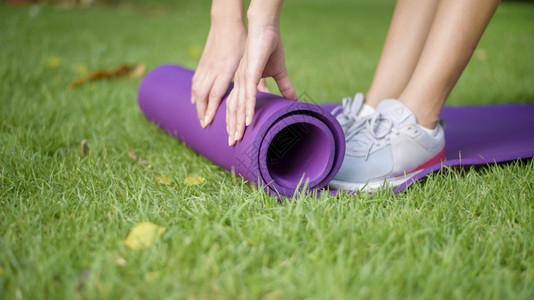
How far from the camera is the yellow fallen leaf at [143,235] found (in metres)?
1.26

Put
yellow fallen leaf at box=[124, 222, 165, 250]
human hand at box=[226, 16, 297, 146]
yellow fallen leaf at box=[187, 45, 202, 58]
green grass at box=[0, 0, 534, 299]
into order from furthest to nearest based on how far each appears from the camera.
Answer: yellow fallen leaf at box=[187, 45, 202, 58]
human hand at box=[226, 16, 297, 146]
yellow fallen leaf at box=[124, 222, 165, 250]
green grass at box=[0, 0, 534, 299]

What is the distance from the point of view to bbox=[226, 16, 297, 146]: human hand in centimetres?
155

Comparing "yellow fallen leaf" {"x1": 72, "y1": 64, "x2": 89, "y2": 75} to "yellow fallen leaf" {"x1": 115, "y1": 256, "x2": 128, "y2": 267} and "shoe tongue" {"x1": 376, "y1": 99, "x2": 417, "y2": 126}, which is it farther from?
"yellow fallen leaf" {"x1": 115, "y1": 256, "x2": 128, "y2": 267}

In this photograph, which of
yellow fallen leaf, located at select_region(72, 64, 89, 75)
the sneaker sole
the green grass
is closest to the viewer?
the green grass

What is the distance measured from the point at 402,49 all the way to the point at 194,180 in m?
1.18

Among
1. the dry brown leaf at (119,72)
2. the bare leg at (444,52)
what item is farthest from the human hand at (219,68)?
the dry brown leaf at (119,72)

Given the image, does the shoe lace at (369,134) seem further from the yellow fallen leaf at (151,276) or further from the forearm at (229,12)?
the yellow fallen leaf at (151,276)

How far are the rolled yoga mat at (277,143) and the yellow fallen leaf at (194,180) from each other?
0.34 ft

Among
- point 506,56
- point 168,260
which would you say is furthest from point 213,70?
point 506,56

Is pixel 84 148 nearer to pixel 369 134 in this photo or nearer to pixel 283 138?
pixel 283 138

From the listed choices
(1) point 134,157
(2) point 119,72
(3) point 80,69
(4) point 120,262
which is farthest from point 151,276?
(3) point 80,69

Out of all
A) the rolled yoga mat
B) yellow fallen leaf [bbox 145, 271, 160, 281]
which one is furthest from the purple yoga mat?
yellow fallen leaf [bbox 145, 271, 160, 281]

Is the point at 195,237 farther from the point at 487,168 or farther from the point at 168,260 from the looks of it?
the point at 487,168

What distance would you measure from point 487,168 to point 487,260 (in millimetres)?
773
